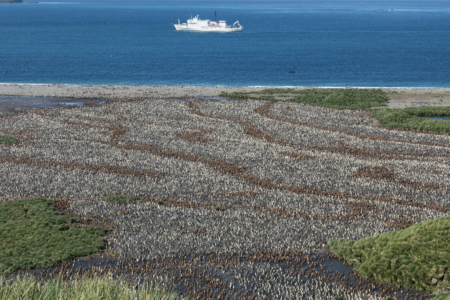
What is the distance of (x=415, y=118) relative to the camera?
158 feet

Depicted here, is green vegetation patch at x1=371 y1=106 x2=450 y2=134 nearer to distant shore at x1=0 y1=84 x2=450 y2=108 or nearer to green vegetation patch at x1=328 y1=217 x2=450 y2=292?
distant shore at x1=0 y1=84 x2=450 y2=108

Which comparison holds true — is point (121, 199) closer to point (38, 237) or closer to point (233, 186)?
point (38, 237)

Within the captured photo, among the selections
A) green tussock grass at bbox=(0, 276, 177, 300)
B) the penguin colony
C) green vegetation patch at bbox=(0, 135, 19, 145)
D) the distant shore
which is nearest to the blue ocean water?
the distant shore

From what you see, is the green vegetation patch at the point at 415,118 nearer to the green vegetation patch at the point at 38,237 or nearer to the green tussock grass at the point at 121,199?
the green tussock grass at the point at 121,199

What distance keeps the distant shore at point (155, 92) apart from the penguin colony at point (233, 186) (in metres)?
12.1

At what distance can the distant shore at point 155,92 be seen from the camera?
2372 inches

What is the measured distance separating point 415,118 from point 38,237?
130ft

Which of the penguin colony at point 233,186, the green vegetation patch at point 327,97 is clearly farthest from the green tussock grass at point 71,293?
the green vegetation patch at point 327,97

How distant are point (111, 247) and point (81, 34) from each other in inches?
5610

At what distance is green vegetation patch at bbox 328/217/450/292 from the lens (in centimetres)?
1877

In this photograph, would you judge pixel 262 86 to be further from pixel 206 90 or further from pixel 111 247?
pixel 111 247

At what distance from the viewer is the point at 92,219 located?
2488 cm

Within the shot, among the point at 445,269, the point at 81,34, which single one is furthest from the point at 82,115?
the point at 81,34

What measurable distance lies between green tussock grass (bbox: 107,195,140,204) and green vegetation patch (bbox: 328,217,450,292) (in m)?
12.2
